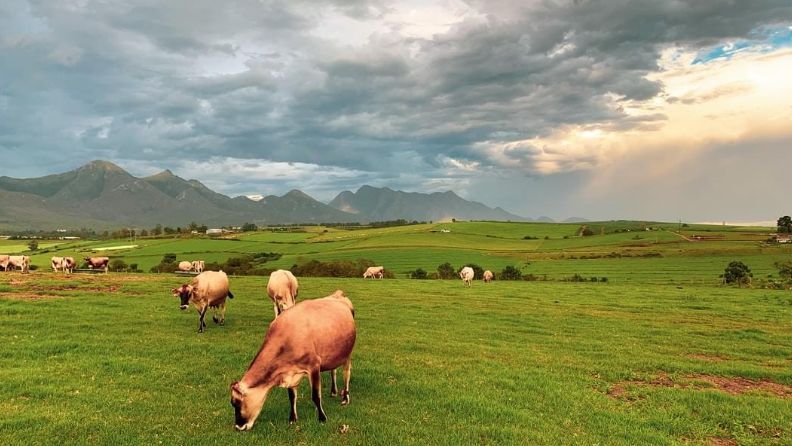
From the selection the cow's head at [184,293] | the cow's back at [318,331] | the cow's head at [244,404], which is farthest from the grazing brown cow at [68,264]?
the cow's head at [244,404]

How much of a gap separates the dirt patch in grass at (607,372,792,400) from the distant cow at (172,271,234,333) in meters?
18.5

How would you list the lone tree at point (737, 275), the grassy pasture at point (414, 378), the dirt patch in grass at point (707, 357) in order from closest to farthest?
the grassy pasture at point (414, 378), the dirt patch in grass at point (707, 357), the lone tree at point (737, 275)

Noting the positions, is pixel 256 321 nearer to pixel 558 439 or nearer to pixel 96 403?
pixel 96 403

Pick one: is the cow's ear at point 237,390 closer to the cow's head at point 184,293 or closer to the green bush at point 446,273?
the cow's head at point 184,293

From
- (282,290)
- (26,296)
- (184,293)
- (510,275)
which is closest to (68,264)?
(26,296)

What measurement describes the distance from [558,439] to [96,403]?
12.0m

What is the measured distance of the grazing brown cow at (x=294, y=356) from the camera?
9938 millimetres

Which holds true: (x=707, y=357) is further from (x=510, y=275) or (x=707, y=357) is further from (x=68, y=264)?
(x=68, y=264)

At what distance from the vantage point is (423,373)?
15.3m

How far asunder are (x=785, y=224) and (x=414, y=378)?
17521 cm

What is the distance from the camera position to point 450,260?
101 meters

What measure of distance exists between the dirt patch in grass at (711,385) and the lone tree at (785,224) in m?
162

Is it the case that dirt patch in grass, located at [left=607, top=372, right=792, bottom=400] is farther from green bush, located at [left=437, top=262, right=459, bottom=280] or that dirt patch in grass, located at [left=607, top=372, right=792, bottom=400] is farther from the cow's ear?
green bush, located at [left=437, top=262, right=459, bottom=280]

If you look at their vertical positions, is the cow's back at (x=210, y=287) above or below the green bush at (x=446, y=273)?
above
